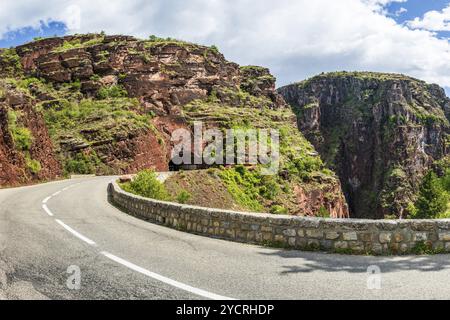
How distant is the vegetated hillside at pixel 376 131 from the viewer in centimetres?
15862

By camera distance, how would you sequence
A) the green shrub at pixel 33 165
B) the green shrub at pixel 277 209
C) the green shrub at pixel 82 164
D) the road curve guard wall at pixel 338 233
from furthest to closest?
the green shrub at pixel 82 164, the green shrub at pixel 277 209, the green shrub at pixel 33 165, the road curve guard wall at pixel 338 233

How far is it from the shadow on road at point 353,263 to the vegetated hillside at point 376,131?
5764 inches

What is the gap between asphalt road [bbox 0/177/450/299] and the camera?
6047 mm

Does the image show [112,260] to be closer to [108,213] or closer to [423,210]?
[108,213]

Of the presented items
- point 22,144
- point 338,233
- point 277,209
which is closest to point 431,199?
point 277,209

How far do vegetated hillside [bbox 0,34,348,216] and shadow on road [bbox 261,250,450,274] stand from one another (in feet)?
110

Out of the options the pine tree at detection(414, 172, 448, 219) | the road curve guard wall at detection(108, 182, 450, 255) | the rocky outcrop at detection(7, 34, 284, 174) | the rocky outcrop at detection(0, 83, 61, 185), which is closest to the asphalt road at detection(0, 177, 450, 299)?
the road curve guard wall at detection(108, 182, 450, 255)

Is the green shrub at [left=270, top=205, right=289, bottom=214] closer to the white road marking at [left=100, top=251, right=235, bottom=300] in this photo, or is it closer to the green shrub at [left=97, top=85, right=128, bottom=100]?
the green shrub at [left=97, top=85, right=128, bottom=100]

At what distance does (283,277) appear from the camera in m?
6.92

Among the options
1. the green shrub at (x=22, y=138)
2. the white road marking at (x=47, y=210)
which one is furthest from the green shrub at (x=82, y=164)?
the white road marking at (x=47, y=210)

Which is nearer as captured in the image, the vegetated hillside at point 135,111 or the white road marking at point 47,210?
the white road marking at point 47,210

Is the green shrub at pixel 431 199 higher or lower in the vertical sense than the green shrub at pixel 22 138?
lower

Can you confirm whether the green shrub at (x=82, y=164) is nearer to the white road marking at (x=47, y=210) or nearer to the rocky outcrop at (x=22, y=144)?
the rocky outcrop at (x=22, y=144)

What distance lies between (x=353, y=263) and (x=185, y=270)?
10.8 ft
